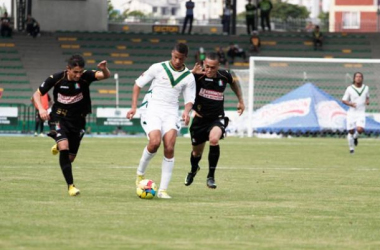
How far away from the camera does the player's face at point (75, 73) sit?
14.2 m

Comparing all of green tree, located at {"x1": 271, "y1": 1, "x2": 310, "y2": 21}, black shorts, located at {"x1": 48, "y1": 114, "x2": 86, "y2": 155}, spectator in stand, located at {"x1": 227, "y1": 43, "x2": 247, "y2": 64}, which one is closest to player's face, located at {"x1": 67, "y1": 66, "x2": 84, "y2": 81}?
black shorts, located at {"x1": 48, "y1": 114, "x2": 86, "y2": 155}

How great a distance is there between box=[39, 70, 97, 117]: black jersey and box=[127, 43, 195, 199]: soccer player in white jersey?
713 millimetres

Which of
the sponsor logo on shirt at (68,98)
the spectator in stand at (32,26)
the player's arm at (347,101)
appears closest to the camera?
the sponsor logo on shirt at (68,98)

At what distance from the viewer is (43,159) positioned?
23.4 metres

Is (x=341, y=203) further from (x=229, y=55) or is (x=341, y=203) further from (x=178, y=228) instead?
(x=229, y=55)

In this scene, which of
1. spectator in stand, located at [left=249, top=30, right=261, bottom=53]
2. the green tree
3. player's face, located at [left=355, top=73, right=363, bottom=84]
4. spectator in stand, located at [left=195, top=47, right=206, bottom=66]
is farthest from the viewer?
the green tree

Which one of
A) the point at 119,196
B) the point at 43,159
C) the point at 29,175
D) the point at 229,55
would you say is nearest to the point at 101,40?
the point at 229,55

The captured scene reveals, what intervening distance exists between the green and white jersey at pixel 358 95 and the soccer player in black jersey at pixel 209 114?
12.3 metres

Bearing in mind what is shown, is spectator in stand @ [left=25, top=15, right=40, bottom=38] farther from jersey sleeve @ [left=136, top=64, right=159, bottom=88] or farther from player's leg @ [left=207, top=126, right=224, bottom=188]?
jersey sleeve @ [left=136, top=64, right=159, bottom=88]

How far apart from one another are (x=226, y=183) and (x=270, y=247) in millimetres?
7799

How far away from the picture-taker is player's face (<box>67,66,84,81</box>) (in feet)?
46.7

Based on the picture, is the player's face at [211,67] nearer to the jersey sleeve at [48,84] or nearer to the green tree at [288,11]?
the jersey sleeve at [48,84]

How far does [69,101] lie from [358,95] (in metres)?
15.4

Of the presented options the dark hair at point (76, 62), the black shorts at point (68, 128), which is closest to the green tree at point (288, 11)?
the black shorts at point (68, 128)
